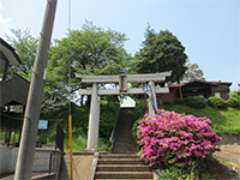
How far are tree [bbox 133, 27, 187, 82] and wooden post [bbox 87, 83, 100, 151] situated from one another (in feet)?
30.7

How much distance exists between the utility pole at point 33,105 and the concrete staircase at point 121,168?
4.75 m

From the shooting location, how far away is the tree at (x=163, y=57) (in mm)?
21109

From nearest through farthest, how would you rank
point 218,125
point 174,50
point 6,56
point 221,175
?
point 221,175 → point 6,56 → point 218,125 → point 174,50

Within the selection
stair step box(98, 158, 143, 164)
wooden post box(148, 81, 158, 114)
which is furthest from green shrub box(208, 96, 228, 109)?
stair step box(98, 158, 143, 164)

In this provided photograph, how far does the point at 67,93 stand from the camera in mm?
16906

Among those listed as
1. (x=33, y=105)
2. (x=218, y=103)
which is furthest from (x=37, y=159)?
(x=218, y=103)

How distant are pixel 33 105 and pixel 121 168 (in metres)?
5.27

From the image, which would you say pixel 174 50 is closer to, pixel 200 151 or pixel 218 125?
pixel 218 125

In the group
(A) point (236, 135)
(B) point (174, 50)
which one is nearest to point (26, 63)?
(B) point (174, 50)

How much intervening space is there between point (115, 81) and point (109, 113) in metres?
5.21

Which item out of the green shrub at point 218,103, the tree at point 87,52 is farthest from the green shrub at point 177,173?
the green shrub at point 218,103

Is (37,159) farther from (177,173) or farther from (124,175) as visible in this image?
(177,173)

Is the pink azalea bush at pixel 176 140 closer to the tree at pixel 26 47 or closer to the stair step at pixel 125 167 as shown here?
the stair step at pixel 125 167

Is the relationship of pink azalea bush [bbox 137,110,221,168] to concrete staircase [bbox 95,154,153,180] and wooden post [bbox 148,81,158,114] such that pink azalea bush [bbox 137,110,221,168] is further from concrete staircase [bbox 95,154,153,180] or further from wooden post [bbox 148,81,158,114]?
wooden post [bbox 148,81,158,114]
